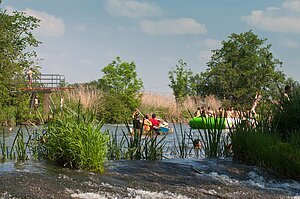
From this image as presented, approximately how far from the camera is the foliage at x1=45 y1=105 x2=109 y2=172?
8773 millimetres

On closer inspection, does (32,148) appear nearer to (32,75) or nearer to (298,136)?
(298,136)

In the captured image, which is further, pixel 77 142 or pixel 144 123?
pixel 144 123

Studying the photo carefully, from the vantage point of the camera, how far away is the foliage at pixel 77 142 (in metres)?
8.77

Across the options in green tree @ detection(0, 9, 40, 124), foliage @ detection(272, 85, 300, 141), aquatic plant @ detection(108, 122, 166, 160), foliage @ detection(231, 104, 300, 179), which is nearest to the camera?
foliage @ detection(231, 104, 300, 179)

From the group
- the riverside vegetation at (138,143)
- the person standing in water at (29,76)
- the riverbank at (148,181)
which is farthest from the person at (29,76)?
the riverbank at (148,181)

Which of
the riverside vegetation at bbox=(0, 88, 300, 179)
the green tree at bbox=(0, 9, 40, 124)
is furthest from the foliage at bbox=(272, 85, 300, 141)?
the green tree at bbox=(0, 9, 40, 124)

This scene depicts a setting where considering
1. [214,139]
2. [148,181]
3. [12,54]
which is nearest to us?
[148,181]

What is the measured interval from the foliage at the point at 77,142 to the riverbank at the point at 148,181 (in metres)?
0.27

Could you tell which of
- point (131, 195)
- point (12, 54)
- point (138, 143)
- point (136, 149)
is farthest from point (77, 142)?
point (12, 54)

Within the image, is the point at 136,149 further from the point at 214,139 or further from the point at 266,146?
the point at 266,146

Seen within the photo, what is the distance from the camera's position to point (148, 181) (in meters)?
8.67

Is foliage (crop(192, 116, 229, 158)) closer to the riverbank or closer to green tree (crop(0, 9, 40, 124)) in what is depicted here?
the riverbank

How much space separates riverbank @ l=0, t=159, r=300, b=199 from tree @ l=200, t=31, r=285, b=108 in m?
52.7

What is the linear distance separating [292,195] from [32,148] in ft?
15.4
